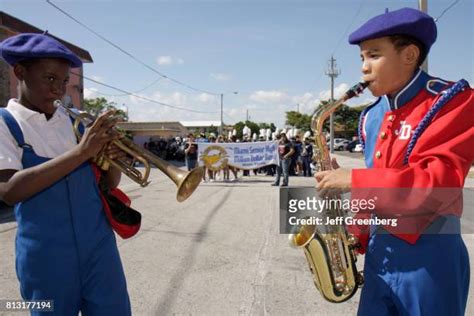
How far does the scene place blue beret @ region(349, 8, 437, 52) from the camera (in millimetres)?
1596

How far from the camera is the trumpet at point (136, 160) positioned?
188 centimetres

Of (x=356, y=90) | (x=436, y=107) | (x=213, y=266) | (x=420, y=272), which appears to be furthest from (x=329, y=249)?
(x=213, y=266)

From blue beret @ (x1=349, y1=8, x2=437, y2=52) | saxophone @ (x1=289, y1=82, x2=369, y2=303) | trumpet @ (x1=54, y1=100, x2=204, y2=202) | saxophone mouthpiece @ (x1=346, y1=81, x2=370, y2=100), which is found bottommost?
saxophone @ (x1=289, y1=82, x2=369, y2=303)

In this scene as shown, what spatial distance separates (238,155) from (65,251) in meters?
12.5

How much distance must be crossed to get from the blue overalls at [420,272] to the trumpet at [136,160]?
88 cm

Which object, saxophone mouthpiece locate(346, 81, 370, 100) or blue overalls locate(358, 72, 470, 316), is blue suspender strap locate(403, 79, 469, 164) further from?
saxophone mouthpiece locate(346, 81, 370, 100)

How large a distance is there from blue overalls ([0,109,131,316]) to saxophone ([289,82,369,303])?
998 millimetres

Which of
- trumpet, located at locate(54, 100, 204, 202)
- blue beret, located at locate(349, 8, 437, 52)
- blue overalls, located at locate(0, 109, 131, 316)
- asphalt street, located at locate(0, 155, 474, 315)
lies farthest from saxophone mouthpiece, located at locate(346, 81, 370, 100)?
asphalt street, located at locate(0, 155, 474, 315)

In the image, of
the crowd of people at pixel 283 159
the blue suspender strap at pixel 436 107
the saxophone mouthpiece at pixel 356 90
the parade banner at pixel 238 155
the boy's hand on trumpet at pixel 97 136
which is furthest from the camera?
the parade banner at pixel 238 155

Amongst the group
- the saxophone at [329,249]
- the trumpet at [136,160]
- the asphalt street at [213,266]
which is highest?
the trumpet at [136,160]

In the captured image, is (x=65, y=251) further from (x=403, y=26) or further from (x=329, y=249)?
(x=403, y=26)

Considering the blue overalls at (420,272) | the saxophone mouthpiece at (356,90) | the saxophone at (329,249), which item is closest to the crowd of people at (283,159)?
the saxophone at (329,249)

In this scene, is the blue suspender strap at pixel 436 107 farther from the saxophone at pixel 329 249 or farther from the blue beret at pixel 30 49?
the blue beret at pixel 30 49

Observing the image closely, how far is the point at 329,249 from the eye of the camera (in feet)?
7.21
